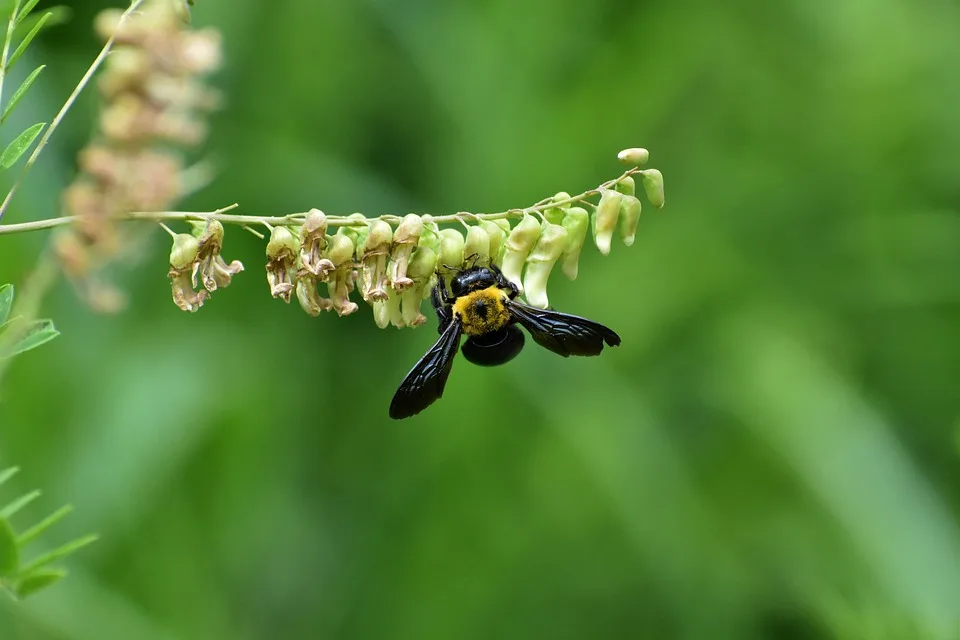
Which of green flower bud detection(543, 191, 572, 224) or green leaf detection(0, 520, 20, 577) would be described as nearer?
green leaf detection(0, 520, 20, 577)

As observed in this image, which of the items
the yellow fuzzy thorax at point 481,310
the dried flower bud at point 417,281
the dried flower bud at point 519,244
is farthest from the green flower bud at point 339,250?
the yellow fuzzy thorax at point 481,310

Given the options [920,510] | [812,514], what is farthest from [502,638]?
[920,510]

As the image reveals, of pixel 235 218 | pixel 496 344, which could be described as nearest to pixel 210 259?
pixel 235 218

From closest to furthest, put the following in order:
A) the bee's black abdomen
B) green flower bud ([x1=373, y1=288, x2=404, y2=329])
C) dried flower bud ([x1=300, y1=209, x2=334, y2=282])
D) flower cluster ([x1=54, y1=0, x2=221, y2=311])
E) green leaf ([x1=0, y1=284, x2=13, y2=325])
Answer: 1. flower cluster ([x1=54, y1=0, x2=221, y2=311])
2. green leaf ([x1=0, y1=284, x2=13, y2=325])
3. dried flower bud ([x1=300, y1=209, x2=334, y2=282])
4. green flower bud ([x1=373, y1=288, x2=404, y2=329])
5. the bee's black abdomen

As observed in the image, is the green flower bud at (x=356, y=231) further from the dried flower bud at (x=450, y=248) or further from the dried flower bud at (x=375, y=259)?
the dried flower bud at (x=450, y=248)

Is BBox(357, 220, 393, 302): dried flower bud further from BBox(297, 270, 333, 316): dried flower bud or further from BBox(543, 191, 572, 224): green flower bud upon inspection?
BBox(543, 191, 572, 224): green flower bud

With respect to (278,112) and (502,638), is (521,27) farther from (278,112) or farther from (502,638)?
(502,638)

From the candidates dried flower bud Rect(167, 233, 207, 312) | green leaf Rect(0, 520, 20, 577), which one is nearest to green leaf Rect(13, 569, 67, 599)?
green leaf Rect(0, 520, 20, 577)
